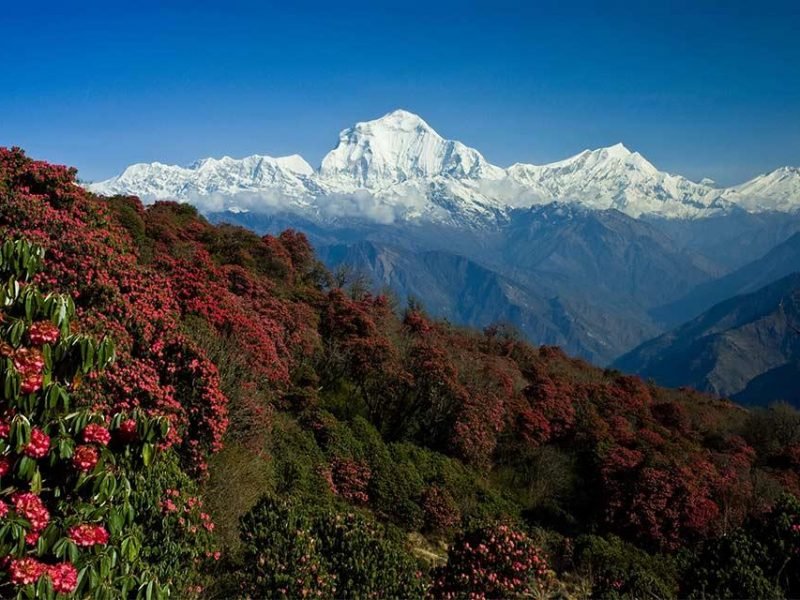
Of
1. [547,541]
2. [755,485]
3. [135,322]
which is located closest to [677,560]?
[547,541]

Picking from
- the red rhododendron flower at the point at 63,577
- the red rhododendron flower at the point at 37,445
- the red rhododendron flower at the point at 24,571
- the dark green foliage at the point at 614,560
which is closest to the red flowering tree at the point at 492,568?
the dark green foliage at the point at 614,560

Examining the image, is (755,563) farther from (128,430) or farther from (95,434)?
(95,434)

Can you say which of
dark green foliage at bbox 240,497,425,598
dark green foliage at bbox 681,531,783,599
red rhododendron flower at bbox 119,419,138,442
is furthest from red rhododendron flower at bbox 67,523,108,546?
dark green foliage at bbox 681,531,783,599

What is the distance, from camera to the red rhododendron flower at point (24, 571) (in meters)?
4.69

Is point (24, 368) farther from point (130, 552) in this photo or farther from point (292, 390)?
point (292, 390)

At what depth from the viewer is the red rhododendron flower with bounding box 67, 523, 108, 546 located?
5.10m

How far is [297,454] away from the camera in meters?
19.3

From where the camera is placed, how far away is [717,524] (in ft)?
75.9

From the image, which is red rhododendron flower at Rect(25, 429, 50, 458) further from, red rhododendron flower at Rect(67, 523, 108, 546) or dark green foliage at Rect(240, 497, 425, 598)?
dark green foliage at Rect(240, 497, 425, 598)

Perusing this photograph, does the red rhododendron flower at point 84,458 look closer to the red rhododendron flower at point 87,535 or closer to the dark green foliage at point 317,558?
the red rhododendron flower at point 87,535

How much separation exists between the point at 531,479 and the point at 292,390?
12349 mm

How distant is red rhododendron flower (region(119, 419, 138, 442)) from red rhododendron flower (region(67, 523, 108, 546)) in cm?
92

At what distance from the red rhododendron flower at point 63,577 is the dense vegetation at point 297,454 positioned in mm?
16

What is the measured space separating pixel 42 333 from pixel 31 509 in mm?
1560
